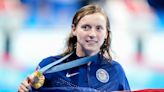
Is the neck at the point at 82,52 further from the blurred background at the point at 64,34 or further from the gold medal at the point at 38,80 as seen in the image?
the blurred background at the point at 64,34

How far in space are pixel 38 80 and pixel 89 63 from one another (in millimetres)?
203

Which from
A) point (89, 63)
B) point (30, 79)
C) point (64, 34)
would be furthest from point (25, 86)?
point (64, 34)

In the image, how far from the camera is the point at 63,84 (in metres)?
1.41

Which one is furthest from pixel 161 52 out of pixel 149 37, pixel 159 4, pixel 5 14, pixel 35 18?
pixel 5 14

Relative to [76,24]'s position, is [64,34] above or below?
below

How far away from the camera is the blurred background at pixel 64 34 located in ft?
8.68

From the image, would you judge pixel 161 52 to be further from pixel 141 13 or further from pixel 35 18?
pixel 35 18

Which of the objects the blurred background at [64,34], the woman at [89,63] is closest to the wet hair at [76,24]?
the woman at [89,63]

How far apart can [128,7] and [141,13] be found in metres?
0.09

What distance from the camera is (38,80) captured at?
1343 millimetres

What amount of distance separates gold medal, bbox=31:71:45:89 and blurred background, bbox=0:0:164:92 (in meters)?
1.28

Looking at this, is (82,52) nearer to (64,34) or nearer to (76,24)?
(76,24)

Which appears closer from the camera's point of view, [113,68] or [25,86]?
[25,86]

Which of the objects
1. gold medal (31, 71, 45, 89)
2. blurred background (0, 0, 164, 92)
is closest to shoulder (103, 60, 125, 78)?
gold medal (31, 71, 45, 89)
